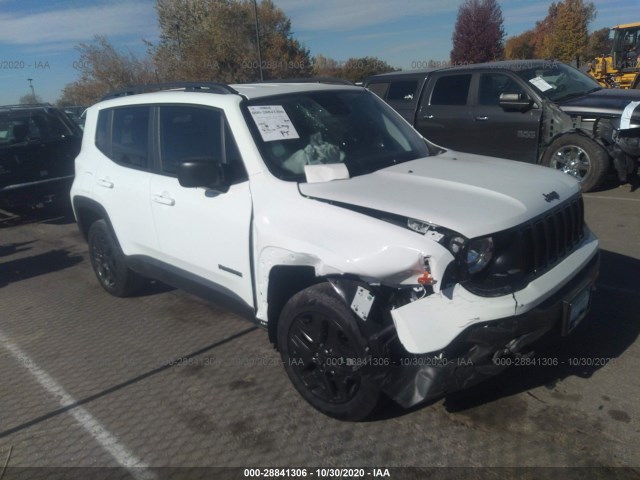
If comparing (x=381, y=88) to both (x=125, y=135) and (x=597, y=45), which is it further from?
(x=597, y=45)

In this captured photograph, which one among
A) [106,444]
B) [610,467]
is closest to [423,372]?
[610,467]

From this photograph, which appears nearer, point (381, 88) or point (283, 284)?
point (283, 284)

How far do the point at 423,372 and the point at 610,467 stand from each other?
1.01 meters

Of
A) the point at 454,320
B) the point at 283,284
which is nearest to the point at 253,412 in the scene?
the point at 283,284

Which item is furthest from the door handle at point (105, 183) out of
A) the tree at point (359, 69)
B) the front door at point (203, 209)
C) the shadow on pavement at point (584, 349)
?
the tree at point (359, 69)

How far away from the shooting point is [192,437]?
319 cm

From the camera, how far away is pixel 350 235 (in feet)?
9.42

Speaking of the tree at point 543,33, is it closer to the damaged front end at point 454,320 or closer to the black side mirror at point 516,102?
the black side mirror at point 516,102

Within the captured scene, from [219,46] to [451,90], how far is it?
2391 cm

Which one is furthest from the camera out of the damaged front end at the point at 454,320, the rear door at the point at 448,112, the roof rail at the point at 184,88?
the rear door at the point at 448,112

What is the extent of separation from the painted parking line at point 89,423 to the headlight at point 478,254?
6.43 ft

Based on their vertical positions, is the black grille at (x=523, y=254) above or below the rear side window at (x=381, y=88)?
below

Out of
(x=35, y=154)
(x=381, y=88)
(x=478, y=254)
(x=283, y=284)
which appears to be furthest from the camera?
(x=381, y=88)

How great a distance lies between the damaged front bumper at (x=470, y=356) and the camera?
8.71 feet
